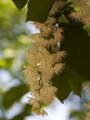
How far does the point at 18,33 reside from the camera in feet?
6.92

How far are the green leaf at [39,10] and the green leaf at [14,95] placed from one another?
16.6 inches

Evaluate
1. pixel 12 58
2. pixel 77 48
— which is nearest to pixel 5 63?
pixel 12 58

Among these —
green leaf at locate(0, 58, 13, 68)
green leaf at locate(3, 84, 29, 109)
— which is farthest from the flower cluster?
green leaf at locate(0, 58, 13, 68)

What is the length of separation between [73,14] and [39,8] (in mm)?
82

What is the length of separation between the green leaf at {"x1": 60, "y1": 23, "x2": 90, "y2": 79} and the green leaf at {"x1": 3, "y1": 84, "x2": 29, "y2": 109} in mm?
359

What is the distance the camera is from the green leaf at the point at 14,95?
1124 millimetres

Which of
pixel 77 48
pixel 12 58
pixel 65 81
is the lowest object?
pixel 12 58

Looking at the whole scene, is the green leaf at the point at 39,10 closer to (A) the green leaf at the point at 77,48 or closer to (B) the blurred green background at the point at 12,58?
(A) the green leaf at the point at 77,48

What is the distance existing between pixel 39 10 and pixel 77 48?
0.14 metres

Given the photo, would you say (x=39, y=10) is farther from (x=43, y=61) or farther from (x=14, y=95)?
(x=14, y=95)

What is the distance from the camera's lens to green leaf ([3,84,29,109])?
3.69 feet

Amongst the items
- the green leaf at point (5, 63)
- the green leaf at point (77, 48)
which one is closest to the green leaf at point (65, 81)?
the green leaf at point (77, 48)

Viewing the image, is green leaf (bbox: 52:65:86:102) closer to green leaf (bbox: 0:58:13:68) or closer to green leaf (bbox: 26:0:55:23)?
green leaf (bbox: 26:0:55:23)

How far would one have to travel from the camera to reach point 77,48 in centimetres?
81
